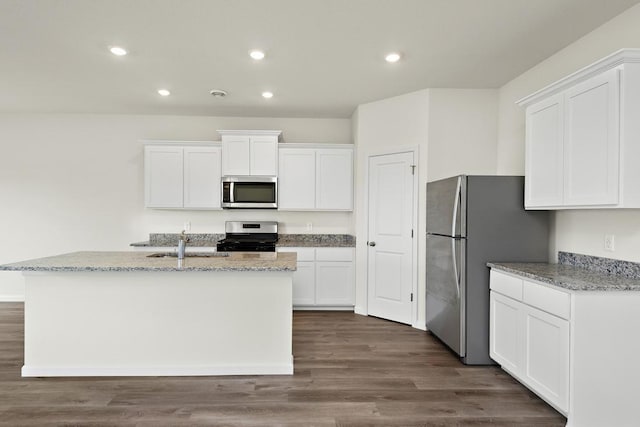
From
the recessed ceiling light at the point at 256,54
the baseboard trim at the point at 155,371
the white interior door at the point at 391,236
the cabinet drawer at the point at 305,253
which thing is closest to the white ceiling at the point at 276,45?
the recessed ceiling light at the point at 256,54

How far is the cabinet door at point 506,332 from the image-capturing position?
8.69ft

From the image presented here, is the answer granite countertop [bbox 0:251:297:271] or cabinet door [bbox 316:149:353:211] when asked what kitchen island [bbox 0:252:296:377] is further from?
cabinet door [bbox 316:149:353:211]

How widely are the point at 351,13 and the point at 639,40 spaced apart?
190cm

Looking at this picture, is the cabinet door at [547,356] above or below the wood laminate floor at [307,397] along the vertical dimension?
above

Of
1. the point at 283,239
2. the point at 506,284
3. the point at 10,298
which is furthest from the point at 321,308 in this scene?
the point at 10,298

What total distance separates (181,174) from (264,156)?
1.15 meters

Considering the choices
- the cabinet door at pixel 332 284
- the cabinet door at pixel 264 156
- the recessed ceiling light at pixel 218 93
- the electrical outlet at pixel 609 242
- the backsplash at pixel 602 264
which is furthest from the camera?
the cabinet door at pixel 264 156

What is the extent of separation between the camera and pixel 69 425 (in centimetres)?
219

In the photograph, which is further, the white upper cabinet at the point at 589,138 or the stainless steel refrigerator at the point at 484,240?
the stainless steel refrigerator at the point at 484,240

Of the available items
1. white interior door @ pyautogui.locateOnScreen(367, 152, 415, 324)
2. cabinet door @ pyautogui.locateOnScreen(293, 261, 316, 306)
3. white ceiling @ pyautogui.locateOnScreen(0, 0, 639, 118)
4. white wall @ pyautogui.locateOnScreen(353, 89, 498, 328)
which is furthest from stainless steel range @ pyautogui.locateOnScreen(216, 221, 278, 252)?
white wall @ pyautogui.locateOnScreen(353, 89, 498, 328)

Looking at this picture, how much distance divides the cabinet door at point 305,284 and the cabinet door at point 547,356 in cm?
269

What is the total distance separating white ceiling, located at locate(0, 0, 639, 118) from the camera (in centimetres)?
248

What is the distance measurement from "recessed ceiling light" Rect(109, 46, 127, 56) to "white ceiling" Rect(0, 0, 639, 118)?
0.07 m

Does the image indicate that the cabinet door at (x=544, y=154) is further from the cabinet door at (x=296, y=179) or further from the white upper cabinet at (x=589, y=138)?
the cabinet door at (x=296, y=179)
